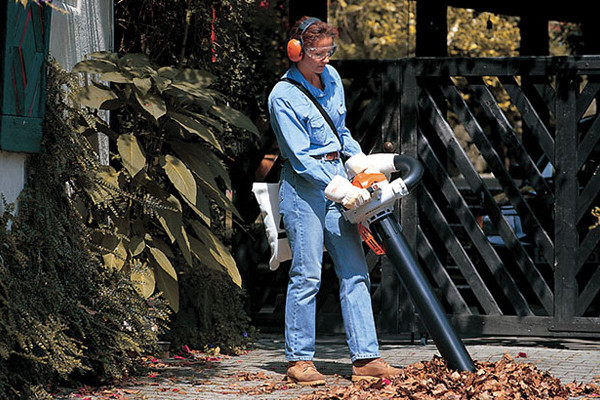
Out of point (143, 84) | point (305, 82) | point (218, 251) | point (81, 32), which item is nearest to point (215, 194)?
point (218, 251)

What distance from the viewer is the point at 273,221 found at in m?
6.63

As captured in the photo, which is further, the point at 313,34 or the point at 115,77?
the point at 115,77

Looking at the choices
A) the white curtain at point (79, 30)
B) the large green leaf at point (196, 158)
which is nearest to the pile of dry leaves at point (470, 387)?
the large green leaf at point (196, 158)

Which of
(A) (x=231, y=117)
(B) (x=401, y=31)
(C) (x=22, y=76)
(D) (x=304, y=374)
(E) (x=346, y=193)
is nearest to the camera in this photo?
(C) (x=22, y=76)

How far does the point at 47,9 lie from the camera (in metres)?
5.98

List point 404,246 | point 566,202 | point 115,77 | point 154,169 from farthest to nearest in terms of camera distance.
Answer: point 566,202 → point 154,169 → point 115,77 → point 404,246

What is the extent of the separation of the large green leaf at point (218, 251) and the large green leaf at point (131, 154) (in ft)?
2.14

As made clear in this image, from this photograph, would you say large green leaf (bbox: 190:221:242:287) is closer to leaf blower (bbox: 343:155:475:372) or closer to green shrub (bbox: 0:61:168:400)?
green shrub (bbox: 0:61:168:400)

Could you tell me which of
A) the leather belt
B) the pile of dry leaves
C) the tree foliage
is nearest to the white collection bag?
the leather belt

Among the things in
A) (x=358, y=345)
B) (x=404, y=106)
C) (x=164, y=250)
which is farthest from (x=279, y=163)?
(x=358, y=345)

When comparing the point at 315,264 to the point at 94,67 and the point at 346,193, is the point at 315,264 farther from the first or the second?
the point at 94,67

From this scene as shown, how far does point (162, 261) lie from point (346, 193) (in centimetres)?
141

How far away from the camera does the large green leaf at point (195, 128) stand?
6641 millimetres

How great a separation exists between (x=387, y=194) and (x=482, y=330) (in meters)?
2.42
